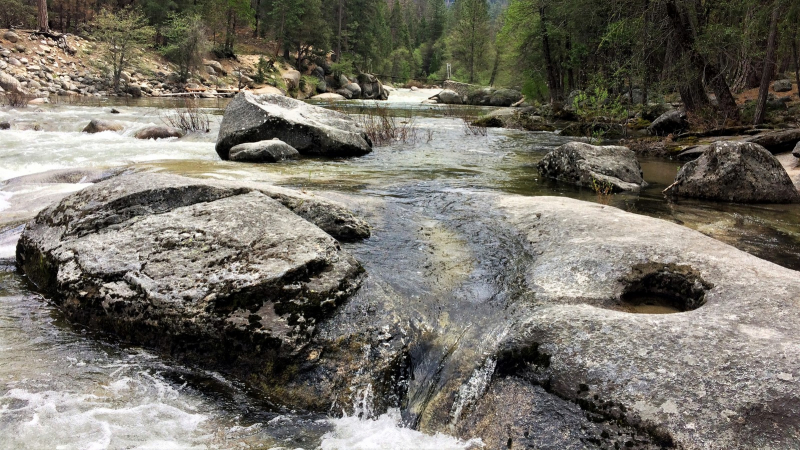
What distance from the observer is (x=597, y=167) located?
27.1 ft

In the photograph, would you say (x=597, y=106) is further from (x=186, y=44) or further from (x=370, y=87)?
(x=370, y=87)

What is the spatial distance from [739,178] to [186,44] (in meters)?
39.3

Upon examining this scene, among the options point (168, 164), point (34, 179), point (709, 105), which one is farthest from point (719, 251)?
point (709, 105)

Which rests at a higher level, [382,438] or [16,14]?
[16,14]

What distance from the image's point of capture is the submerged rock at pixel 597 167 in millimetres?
8008

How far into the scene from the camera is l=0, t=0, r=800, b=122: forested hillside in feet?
44.0

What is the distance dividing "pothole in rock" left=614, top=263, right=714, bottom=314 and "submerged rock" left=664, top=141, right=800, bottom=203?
4677 mm

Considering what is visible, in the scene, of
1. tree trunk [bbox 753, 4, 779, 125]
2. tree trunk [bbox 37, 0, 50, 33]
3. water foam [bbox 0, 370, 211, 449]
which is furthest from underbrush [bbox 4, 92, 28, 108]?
tree trunk [bbox 753, 4, 779, 125]

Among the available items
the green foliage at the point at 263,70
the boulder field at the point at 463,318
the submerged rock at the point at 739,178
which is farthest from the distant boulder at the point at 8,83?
the submerged rock at the point at 739,178

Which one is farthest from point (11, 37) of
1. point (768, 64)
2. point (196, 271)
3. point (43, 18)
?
point (768, 64)

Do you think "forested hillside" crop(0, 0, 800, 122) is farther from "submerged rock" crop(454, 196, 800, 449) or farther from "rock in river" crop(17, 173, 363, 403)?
"rock in river" crop(17, 173, 363, 403)

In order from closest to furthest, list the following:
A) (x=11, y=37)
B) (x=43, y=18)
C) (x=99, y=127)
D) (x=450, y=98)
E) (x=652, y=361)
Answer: (x=652, y=361) → (x=99, y=127) → (x=11, y=37) → (x=43, y=18) → (x=450, y=98)

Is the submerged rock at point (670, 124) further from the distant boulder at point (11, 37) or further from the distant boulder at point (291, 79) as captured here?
the distant boulder at point (291, 79)

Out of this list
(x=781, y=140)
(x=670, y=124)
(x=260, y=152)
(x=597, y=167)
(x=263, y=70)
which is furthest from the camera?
(x=263, y=70)
